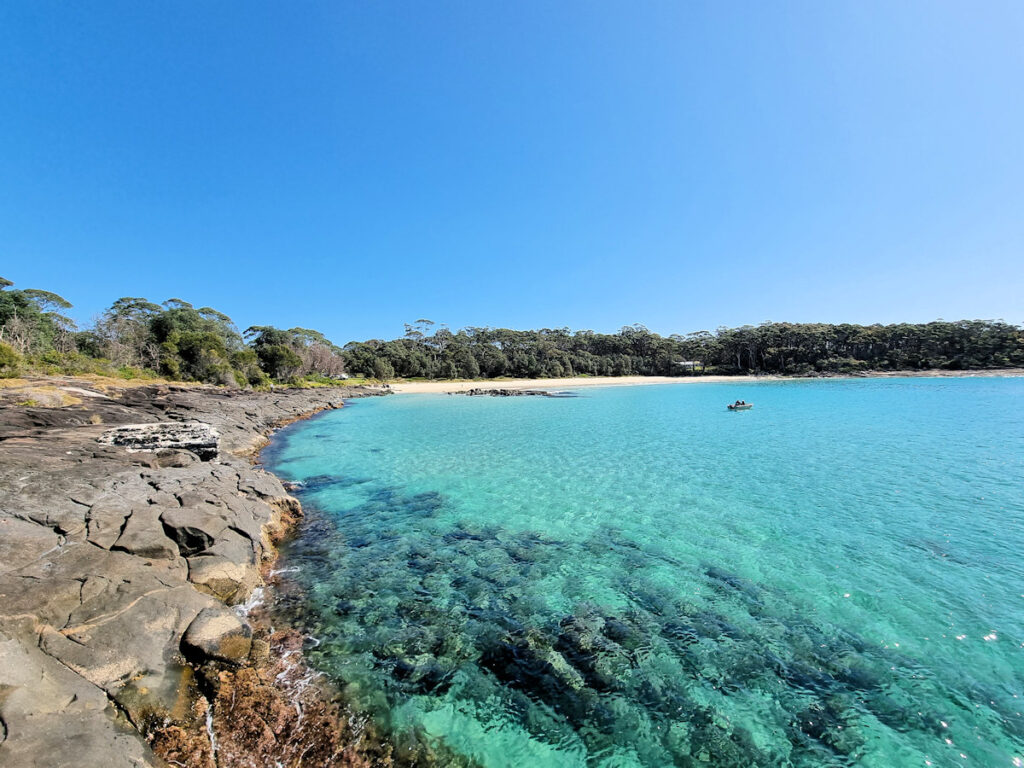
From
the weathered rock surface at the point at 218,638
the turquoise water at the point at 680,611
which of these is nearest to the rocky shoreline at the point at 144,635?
the weathered rock surface at the point at 218,638

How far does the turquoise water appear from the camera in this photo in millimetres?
3918

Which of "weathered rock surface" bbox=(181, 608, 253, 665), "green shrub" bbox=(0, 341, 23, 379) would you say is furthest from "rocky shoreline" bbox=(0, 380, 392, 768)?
"green shrub" bbox=(0, 341, 23, 379)

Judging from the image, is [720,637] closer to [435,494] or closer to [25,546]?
[435,494]

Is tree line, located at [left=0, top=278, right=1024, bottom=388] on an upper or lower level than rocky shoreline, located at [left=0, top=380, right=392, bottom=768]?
upper

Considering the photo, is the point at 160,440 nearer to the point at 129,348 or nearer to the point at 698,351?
the point at 129,348

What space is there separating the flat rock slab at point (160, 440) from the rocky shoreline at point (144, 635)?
333 centimetres

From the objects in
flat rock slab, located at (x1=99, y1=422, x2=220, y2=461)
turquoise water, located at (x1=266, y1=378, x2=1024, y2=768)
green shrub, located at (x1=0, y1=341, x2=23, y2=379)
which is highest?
green shrub, located at (x1=0, y1=341, x2=23, y2=379)

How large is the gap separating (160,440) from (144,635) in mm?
11199

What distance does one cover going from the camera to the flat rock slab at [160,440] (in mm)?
12336

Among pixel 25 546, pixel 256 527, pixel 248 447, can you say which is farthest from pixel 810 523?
pixel 248 447

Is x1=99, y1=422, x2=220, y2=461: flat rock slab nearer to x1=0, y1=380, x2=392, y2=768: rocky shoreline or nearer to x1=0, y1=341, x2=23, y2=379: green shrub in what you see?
x1=0, y1=380, x2=392, y2=768: rocky shoreline

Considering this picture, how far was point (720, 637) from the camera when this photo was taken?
207 inches

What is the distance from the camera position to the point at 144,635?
435cm

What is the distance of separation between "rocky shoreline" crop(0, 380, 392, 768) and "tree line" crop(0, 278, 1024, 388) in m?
27.2
